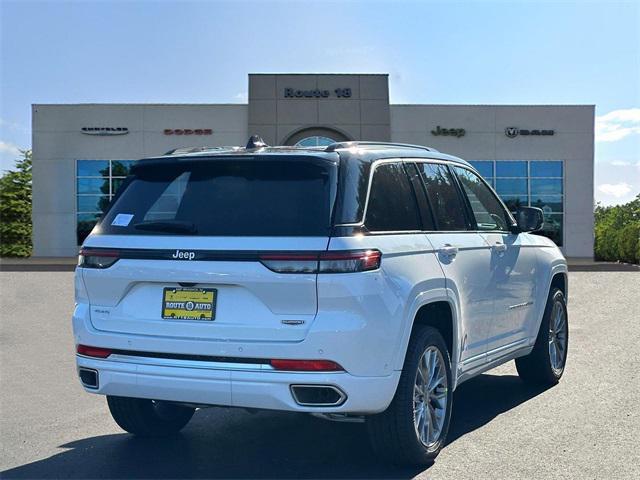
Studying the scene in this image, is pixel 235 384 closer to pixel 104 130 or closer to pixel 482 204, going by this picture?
pixel 482 204

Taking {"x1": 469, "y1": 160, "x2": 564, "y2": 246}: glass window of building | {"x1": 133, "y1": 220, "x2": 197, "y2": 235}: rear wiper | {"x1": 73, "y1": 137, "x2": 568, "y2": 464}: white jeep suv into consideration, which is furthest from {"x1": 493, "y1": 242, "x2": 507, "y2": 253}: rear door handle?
{"x1": 469, "y1": 160, "x2": 564, "y2": 246}: glass window of building

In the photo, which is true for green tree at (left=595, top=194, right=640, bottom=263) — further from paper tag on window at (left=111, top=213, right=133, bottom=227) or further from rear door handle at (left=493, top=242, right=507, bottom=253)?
paper tag on window at (left=111, top=213, right=133, bottom=227)

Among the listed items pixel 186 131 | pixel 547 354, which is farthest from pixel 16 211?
pixel 547 354

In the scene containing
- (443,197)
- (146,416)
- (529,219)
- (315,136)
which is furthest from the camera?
(315,136)

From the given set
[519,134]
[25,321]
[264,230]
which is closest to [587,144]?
[519,134]

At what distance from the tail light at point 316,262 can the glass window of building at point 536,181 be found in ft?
116

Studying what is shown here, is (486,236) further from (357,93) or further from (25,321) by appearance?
(357,93)

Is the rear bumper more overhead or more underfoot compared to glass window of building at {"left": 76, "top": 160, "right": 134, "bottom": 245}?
more underfoot

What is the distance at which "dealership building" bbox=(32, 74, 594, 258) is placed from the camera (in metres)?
37.8

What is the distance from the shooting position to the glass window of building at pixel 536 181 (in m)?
38.8

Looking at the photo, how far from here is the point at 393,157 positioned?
5.34 m

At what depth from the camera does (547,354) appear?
7402 millimetres

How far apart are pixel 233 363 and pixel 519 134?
35842 millimetres

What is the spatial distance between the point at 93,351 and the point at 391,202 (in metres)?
2.02
